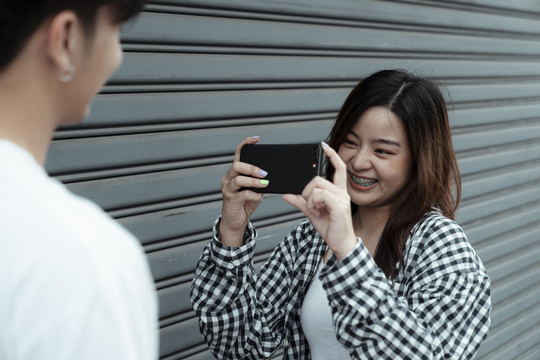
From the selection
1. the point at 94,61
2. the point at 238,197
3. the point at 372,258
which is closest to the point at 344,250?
the point at 372,258

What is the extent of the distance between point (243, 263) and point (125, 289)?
4.82ft

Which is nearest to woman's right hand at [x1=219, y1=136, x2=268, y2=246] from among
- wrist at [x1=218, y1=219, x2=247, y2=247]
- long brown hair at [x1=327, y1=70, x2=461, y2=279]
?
wrist at [x1=218, y1=219, x2=247, y2=247]

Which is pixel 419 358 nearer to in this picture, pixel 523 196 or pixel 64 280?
pixel 64 280

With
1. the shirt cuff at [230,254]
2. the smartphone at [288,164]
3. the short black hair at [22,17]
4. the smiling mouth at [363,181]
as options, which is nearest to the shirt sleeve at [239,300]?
the shirt cuff at [230,254]

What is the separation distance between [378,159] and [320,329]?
603 millimetres

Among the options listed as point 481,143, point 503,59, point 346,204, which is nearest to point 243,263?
point 346,204

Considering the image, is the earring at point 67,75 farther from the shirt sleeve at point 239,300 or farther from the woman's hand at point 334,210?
the shirt sleeve at point 239,300

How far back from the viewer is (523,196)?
5555 mm

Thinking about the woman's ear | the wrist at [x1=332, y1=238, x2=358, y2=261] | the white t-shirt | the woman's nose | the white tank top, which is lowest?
the white tank top

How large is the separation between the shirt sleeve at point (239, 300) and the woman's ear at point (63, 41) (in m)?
1.40

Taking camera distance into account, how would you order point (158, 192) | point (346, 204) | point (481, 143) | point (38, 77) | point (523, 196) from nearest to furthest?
1. point (38, 77)
2. point (346, 204)
3. point (158, 192)
4. point (481, 143)
5. point (523, 196)

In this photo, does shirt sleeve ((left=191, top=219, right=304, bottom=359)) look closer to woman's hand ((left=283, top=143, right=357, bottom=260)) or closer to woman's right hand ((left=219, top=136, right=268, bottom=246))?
woman's right hand ((left=219, top=136, right=268, bottom=246))

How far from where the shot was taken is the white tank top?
2.19 meters

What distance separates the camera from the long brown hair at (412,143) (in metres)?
2.29
